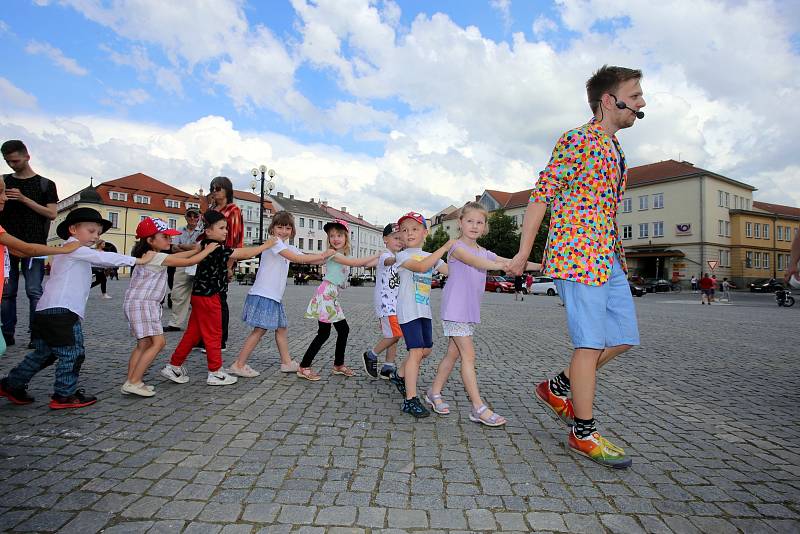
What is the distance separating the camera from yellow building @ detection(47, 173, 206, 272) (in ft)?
206

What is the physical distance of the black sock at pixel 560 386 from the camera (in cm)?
333

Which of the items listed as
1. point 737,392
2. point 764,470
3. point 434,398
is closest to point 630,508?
point 764,470

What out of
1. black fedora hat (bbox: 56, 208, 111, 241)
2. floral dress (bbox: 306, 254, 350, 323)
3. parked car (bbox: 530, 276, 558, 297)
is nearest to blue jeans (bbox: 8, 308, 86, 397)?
black fedora hat (bbox: 56, 208, 111, 241)

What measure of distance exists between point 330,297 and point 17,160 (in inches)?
145

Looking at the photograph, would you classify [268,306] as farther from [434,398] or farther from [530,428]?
[530,428]

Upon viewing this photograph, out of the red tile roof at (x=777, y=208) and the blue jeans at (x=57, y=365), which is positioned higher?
the red tile roof at (x=777, y=208)

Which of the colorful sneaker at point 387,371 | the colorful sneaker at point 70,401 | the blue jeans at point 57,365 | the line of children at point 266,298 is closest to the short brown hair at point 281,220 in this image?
the line of children at point 266,298

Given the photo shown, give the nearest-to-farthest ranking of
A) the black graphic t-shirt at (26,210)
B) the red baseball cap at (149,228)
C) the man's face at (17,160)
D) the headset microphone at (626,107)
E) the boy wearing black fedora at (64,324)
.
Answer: the headset microphone at (626,107) < the boy wearing black fedora at (64,324) < the red baseball cap at (149,228) < the man's face at (17,160) < the black graphic t-shirt at (26,210)

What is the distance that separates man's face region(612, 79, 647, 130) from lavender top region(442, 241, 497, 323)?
1226 millimetres

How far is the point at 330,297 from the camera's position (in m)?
4.81

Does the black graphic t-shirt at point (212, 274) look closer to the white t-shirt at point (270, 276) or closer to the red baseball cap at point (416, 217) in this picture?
the white t-shirt at point (270, 276)

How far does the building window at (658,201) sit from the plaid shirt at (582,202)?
5651cm

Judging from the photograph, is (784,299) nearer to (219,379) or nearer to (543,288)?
(543,288)

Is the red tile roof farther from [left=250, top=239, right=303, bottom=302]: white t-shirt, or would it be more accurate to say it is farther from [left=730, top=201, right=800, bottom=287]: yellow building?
[left=250, top=239, right=303, bottom=302]: white t-shirt
